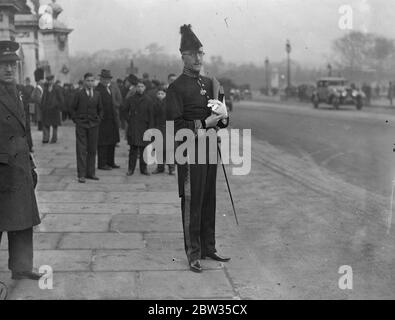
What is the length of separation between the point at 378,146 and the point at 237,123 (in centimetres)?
1005

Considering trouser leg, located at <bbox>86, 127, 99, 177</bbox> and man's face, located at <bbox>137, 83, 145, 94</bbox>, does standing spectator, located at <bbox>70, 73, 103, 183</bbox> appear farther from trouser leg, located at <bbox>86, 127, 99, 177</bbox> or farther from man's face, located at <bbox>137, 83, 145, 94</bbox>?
man's face, located at <bbox>137, 83, 145, 94</bbox>

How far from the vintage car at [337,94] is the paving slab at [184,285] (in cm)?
2982

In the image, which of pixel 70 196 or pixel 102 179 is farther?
pixel 102 179

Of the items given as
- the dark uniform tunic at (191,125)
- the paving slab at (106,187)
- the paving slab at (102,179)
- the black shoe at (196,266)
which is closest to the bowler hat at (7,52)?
the dark uniform tunic at (191,125)

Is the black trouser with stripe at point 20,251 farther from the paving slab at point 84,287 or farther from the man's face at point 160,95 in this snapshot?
the man's face at point 160,95

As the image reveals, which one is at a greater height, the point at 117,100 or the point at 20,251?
the point at 117,100

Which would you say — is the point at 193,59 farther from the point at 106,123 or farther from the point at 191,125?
the point at 106,123

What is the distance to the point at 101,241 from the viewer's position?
19.6ft

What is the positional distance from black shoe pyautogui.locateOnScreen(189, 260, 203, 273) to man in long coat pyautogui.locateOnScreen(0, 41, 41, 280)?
124 centimetres

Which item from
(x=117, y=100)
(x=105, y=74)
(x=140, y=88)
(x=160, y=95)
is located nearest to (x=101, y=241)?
(x=140, y=88)

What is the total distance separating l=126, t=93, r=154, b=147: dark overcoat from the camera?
10641 mm

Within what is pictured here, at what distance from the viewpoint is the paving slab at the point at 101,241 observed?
5.77 m

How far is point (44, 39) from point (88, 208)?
21.5 metres
